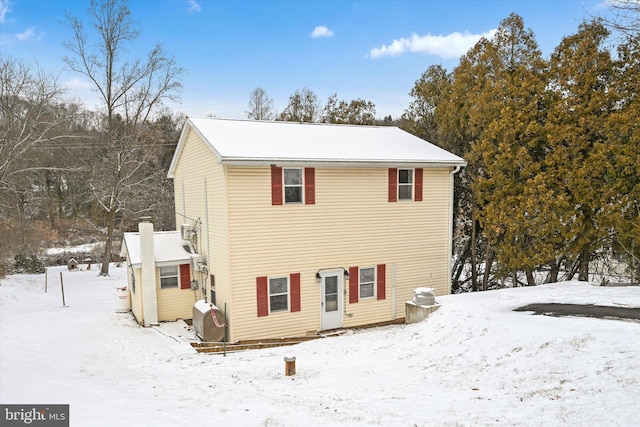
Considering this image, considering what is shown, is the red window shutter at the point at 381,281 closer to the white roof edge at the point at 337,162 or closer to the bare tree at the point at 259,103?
the white roof edge at the point at 337,162

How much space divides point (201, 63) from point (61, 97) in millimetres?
9485

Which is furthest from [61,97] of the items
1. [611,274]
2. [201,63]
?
[611,274]

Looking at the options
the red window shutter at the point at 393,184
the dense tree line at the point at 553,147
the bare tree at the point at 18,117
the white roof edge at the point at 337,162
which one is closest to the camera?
the white roof edge at the point at 337,162

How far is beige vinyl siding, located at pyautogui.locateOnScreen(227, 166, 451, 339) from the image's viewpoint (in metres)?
11.6

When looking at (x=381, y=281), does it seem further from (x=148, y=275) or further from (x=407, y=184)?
(x=148, y=275)

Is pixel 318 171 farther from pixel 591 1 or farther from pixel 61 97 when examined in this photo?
pixel 61 97

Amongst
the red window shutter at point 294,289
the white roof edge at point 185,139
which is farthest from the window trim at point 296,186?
the red window shutter at point 294,289

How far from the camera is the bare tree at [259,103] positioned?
3919 cm

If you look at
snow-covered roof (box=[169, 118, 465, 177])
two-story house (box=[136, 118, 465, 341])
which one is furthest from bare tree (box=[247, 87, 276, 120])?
two-story house (box=[136, 118, 465, 341])

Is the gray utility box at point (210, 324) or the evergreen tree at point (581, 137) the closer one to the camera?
the gray utility box at point (210, 324)

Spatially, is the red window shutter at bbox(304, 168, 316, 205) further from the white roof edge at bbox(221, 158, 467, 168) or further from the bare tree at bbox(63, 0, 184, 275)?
the bare tree at bbox(63, 0, 184, 275)

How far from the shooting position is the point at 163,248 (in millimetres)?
14305

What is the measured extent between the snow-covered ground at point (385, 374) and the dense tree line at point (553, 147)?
2.11 metres

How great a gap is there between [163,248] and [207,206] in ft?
8.83
